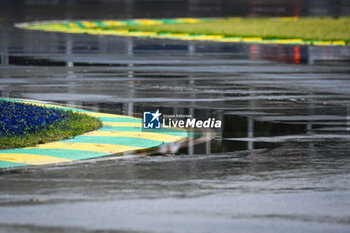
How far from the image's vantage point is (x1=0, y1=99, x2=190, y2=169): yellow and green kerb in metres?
11.2

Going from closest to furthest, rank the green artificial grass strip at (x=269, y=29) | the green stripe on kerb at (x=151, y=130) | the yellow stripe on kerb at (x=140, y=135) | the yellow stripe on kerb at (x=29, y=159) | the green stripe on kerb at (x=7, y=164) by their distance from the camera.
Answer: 1. the green stripe on kerb at (x=7, y=164)
2. the yellow stripe on kerb at (x=29, y=159)
3. the yellow stripe on kerb at (x=140, y=135)
4. the green stripe on kerb at (x=151, y=130)
5. the green artificial grass strip at (x=269, y=29)

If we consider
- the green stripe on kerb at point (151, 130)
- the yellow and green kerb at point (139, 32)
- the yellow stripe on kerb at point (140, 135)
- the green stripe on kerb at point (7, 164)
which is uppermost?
the yellow and green kerb at point (139, 32)

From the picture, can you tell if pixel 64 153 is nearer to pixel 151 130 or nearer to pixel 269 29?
pixel 151 130

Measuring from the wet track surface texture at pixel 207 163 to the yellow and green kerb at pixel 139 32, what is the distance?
10.4 metres

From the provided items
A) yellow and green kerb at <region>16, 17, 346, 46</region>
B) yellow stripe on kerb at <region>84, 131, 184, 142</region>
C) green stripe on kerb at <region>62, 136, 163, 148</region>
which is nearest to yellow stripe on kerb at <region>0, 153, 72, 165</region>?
green stripe on kerb at <region>62, 136, 163, 148</region>

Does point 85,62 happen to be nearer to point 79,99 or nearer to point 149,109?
point 79,99

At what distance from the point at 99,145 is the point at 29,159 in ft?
4.31

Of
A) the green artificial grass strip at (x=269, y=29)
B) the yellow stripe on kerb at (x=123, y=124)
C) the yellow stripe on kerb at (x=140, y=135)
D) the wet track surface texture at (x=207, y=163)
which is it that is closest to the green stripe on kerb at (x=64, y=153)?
the wet track surface texture at (x=207, y=163)

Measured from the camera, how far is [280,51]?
100.0ft

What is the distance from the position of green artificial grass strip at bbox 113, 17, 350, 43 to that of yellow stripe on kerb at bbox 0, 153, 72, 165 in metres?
25.1

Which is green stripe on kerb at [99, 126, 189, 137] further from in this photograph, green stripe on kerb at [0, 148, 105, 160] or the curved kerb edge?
green stripe on kerb at [0, 148, 105, 160]

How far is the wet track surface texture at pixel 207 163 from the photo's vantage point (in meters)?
8.20

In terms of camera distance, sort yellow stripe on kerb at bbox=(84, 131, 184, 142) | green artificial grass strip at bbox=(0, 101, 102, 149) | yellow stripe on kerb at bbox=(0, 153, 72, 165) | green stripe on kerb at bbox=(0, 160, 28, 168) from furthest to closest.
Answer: yellow stripe on kerb at bbox=(84, 131, 184, 142)
green artificial grass strip at bbox=(0, 101, 102, 149)
yellow stripe on kerb at bbox=(0, 153, 72, 165)
green stripe on kerb at bbox=(0, 160, 28, 168)

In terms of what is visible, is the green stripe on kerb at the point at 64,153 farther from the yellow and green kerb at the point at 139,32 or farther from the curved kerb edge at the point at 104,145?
the yellow and green kerb at the point at 139,32
